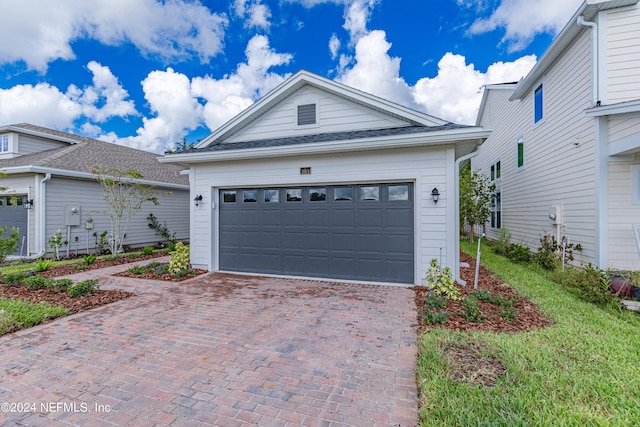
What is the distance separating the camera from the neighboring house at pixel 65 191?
33.0 feet

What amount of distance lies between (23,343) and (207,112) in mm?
20090

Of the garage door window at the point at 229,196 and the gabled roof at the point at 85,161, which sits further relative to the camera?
the gabled roof at the point at 85,161

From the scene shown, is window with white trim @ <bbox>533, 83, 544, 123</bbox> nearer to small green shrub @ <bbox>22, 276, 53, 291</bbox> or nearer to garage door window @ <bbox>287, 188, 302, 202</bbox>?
garage door window @ <bbox>287, 188, 302, 202</bbox>

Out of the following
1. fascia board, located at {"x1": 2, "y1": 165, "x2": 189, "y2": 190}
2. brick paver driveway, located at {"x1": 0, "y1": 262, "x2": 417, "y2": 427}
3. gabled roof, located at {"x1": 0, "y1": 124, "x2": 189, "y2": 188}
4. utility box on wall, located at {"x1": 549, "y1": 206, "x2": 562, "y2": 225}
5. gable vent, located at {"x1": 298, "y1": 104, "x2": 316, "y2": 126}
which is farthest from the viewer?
gabled roof, located at {"x1": 0, "y1": 124, "x2": 189, "y2": 188}

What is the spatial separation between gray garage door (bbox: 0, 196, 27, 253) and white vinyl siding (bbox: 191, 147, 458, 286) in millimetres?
7342

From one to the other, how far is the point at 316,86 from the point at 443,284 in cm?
579

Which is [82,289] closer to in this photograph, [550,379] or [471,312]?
[471,312]

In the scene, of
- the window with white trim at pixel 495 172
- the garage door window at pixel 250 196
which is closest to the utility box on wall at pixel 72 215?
the garage door window at pixel 250 196

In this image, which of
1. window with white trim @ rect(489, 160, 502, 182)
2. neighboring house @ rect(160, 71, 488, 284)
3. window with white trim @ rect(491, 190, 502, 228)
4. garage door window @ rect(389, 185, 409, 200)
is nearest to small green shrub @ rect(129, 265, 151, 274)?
neighboring house @ rect(160, 71, 488, 284)

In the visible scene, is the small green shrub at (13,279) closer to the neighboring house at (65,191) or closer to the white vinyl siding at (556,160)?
the neighboring house at (65,191)

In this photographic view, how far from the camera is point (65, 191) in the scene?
35.1 ft

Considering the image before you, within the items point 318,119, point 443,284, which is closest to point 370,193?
point 443,284

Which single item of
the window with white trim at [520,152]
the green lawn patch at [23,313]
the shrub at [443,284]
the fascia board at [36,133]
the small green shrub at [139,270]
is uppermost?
the fascia board at [36,133]

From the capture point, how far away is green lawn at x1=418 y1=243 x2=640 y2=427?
2270 mm
